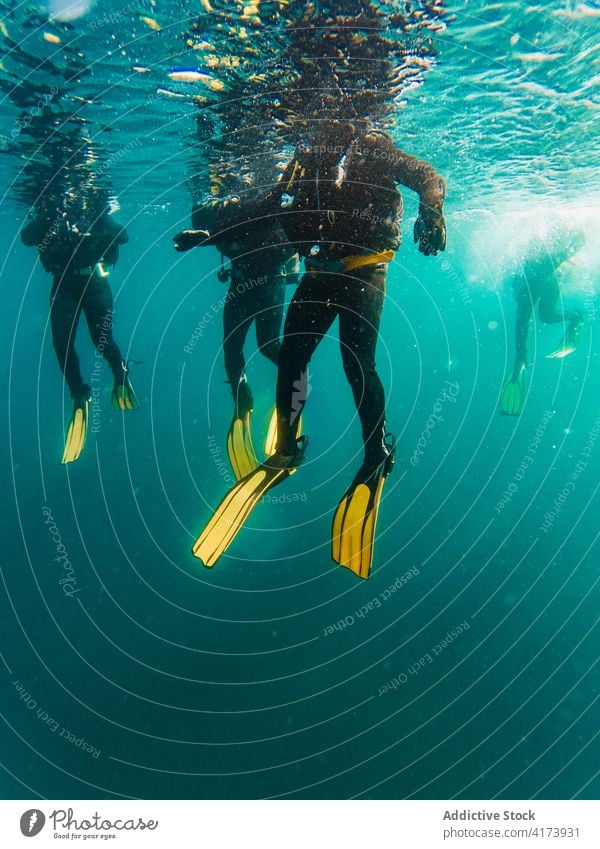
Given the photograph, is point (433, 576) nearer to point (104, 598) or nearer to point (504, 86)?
point (104, 598)

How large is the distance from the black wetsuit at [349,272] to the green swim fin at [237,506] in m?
0.38

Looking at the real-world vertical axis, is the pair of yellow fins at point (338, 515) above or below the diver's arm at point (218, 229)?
below

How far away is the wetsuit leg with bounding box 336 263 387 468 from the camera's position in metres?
4.09

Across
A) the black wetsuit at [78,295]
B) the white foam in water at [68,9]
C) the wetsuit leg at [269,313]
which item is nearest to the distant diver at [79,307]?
the black wetsuit at [78,295]

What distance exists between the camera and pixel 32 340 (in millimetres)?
68312

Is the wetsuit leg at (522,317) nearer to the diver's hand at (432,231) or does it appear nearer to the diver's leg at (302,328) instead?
the diver's leg at (302,328)

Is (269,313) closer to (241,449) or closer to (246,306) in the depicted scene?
(246,306)

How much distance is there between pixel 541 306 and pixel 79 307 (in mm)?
12990

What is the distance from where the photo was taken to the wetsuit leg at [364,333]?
4086 mm

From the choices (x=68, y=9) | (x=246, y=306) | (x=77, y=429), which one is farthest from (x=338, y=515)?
(x=68, y=9)

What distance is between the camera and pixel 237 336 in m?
6.62

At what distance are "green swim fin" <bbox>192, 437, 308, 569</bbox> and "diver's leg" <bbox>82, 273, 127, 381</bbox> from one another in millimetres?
5660

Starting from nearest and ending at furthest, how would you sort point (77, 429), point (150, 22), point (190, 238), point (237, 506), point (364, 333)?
point (190, 238) → point (364, 333) → point (237, 506) → point (150, 22) → point (77, 429)
